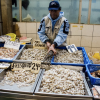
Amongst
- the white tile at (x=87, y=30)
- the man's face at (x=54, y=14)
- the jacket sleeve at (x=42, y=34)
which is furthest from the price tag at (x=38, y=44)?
the white tile at (x=87, y=30)

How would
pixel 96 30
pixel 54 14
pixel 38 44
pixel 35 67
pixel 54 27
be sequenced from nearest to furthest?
pixel 35 67, pixel 54 14, pixel 54 27, pixel 38 44, pixel 96 30

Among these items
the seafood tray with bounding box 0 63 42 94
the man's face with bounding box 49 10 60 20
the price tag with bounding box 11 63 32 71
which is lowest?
the seafood tray with bounding box 0 63 42 94

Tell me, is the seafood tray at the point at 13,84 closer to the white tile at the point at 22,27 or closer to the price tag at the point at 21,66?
the price tag at the point at 21,66

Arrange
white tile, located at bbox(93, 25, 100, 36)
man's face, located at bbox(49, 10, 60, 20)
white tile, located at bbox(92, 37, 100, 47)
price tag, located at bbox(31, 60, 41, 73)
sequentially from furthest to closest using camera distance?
white tile, located at bbox(92, 37, 100, 47)
white tile, located at bbox(93, 25, 100, 36)
man's face, located at bbox(49, 10, 60, 20)
price tag, located at bbox(31, 60, 41, 73)

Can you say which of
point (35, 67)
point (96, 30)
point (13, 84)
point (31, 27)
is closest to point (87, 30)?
point (96, 30)

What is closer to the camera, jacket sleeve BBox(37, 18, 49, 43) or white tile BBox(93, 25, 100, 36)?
jacket sleeve BBox(37, 18, 49, 43)

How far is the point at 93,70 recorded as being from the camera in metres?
1.61

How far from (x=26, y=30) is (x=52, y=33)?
211 centimetres

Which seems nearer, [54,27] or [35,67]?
[35,67]

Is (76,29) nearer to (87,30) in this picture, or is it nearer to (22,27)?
(87,30)

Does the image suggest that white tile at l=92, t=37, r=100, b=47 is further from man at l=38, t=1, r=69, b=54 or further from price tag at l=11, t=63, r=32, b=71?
price tag at l=11, t=63, r=32, b=71

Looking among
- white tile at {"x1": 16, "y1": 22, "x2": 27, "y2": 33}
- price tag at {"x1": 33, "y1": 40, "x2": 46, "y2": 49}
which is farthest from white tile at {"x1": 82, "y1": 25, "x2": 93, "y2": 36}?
price tag at {"x1": 33, "y1": 40, "x2": 46, "y2": 49}

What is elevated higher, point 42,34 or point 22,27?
point 22,27

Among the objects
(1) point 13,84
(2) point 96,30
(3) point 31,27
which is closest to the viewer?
(1) point 13,84
